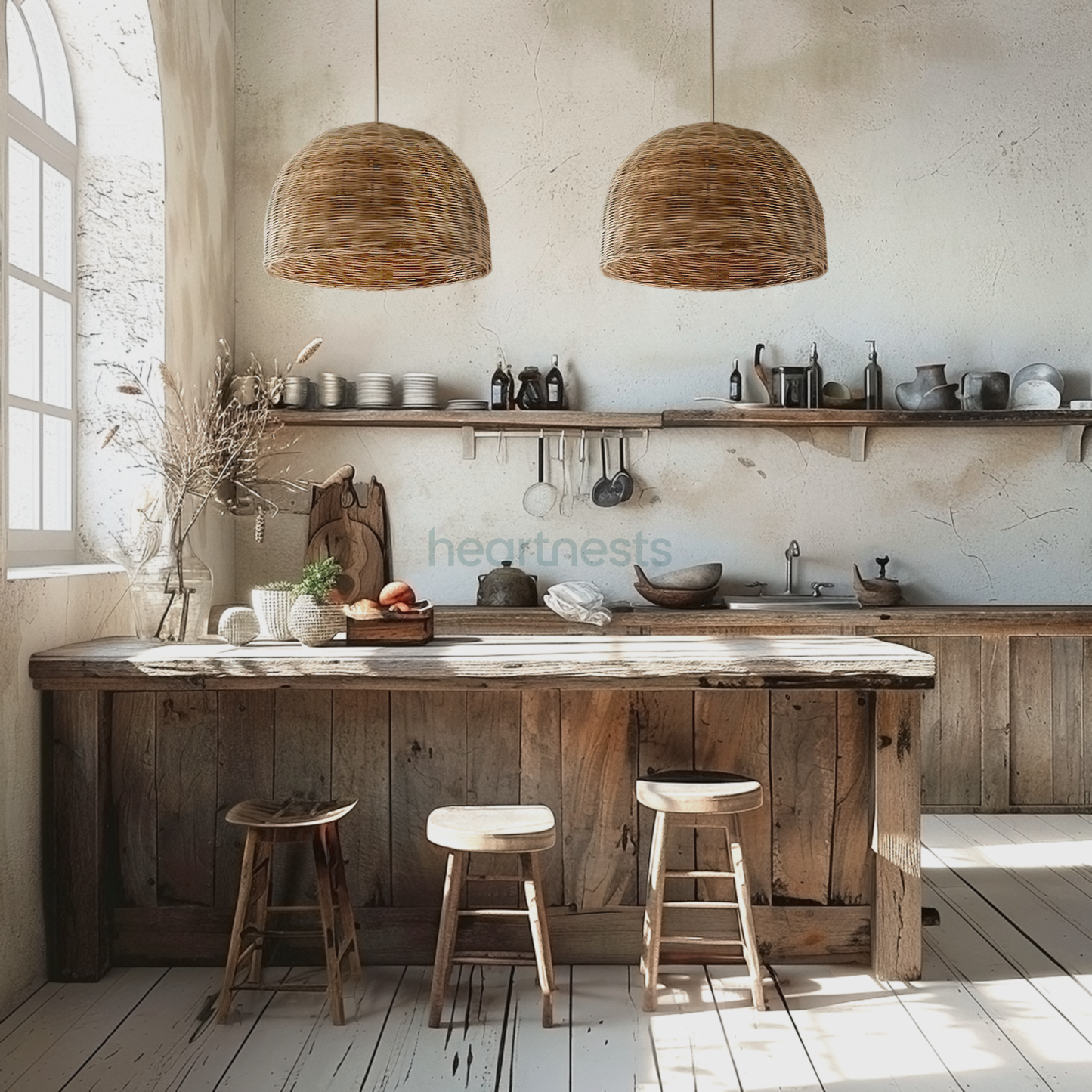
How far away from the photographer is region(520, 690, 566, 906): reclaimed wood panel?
3.40 m

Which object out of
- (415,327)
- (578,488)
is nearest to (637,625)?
(578,488)

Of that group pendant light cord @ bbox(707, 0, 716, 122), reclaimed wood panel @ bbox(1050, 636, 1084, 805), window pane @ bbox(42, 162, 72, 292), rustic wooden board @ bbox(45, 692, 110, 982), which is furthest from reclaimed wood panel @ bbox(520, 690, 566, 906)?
reclaimed wood panel @ bbox(1050, 636, 1084, 805)

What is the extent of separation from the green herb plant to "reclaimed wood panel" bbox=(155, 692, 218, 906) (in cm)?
39

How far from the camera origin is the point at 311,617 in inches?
133

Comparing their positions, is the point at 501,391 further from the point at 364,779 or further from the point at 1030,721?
the point at 1030,721

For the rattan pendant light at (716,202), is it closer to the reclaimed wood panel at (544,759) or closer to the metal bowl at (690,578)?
the reclaimed wood panel at (544,759)

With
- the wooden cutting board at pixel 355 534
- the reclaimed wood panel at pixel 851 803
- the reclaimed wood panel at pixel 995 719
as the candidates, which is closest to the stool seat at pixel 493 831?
the reclaimed wood panel at pixel 851 803

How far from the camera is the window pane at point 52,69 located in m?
4.11

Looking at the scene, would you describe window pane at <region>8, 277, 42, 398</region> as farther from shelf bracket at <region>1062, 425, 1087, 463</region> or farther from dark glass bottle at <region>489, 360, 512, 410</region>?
shelf bracket at <region>1062, 425, 1087, 463</region>

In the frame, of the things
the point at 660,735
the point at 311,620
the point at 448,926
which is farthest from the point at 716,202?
the point at 448,926

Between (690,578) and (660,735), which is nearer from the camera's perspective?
(660,735)

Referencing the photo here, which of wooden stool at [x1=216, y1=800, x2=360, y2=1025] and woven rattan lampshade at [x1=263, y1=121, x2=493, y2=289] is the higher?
woven rattan lampshade at [x1=263, y1=121, x2=493, y2=289]

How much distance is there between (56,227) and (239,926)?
2.52 m

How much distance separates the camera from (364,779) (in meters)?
3.42
